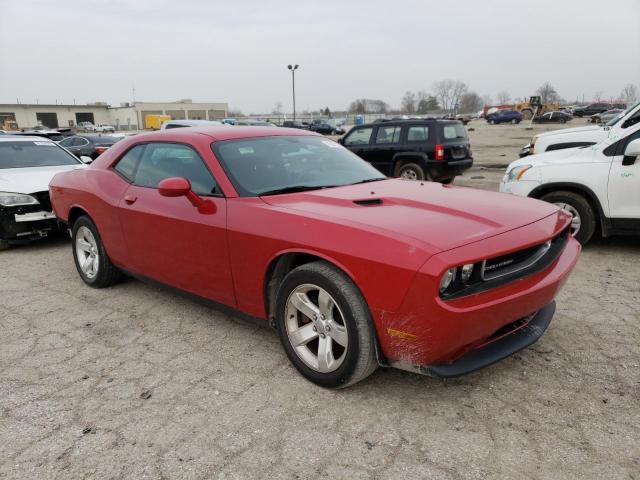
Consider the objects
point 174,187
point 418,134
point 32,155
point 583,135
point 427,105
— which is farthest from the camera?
point 427,105

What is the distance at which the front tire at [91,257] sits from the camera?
4.45 m

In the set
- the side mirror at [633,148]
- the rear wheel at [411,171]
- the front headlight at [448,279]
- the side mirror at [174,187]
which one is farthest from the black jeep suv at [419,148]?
the front headlight at [448,279]

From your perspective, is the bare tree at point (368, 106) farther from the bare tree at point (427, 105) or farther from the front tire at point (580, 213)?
the front tire at point (580, 213)

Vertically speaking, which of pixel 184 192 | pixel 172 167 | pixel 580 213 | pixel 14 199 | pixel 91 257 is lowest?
pixel 91 257

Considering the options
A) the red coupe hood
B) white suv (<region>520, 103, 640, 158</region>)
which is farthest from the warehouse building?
the red coupe hood

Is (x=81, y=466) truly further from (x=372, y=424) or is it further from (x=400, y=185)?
(x=400, y=185)

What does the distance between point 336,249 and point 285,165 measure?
1.20 meters

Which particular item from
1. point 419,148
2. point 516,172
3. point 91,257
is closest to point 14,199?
point 91,257

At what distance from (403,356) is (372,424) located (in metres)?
0.40

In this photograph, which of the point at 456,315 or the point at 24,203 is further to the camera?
the point at 24,203

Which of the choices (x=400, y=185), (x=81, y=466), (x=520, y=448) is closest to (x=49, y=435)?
(x=81, y=466)

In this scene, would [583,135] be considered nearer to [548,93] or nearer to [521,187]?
[521,187]

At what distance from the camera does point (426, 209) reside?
281 centimetres

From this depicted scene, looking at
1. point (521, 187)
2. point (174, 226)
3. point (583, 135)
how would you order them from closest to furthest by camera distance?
1. point (174, 226)
2. point (521, 187)
3. point (583, 135)
